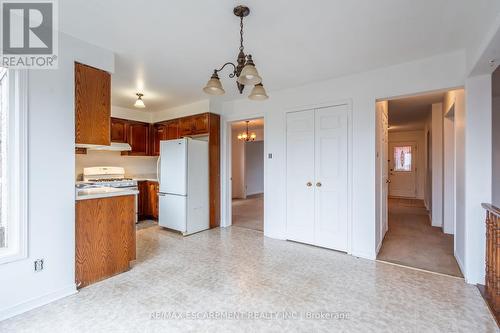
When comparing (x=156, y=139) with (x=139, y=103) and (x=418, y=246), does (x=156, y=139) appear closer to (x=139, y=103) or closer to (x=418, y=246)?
(x=139, y=103)

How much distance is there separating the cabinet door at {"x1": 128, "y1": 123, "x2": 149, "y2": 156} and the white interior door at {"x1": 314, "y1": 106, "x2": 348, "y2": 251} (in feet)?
12.8

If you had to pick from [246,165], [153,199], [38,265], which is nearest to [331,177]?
[38,265]

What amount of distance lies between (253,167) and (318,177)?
5810 millimetres

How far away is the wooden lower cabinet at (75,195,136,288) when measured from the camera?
2.34 metres

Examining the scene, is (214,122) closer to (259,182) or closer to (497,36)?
(497,36)

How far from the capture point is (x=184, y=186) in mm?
4090

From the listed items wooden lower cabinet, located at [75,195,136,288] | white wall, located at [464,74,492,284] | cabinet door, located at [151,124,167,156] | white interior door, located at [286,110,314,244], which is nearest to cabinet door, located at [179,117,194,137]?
cabinet door, located at [151,124,167,156]

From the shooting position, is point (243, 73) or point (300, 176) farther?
point (300, 176)

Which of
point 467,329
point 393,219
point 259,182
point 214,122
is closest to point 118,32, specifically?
point 214,122

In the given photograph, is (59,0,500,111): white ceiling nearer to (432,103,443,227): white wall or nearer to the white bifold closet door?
the white bifold closet door

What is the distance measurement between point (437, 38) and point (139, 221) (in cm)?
564

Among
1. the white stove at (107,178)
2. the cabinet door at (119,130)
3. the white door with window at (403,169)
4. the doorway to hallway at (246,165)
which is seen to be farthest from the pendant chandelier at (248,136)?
the white door with window at (403,169)

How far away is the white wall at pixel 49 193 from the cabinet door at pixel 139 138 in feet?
9.81

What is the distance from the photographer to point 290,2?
181 cm
